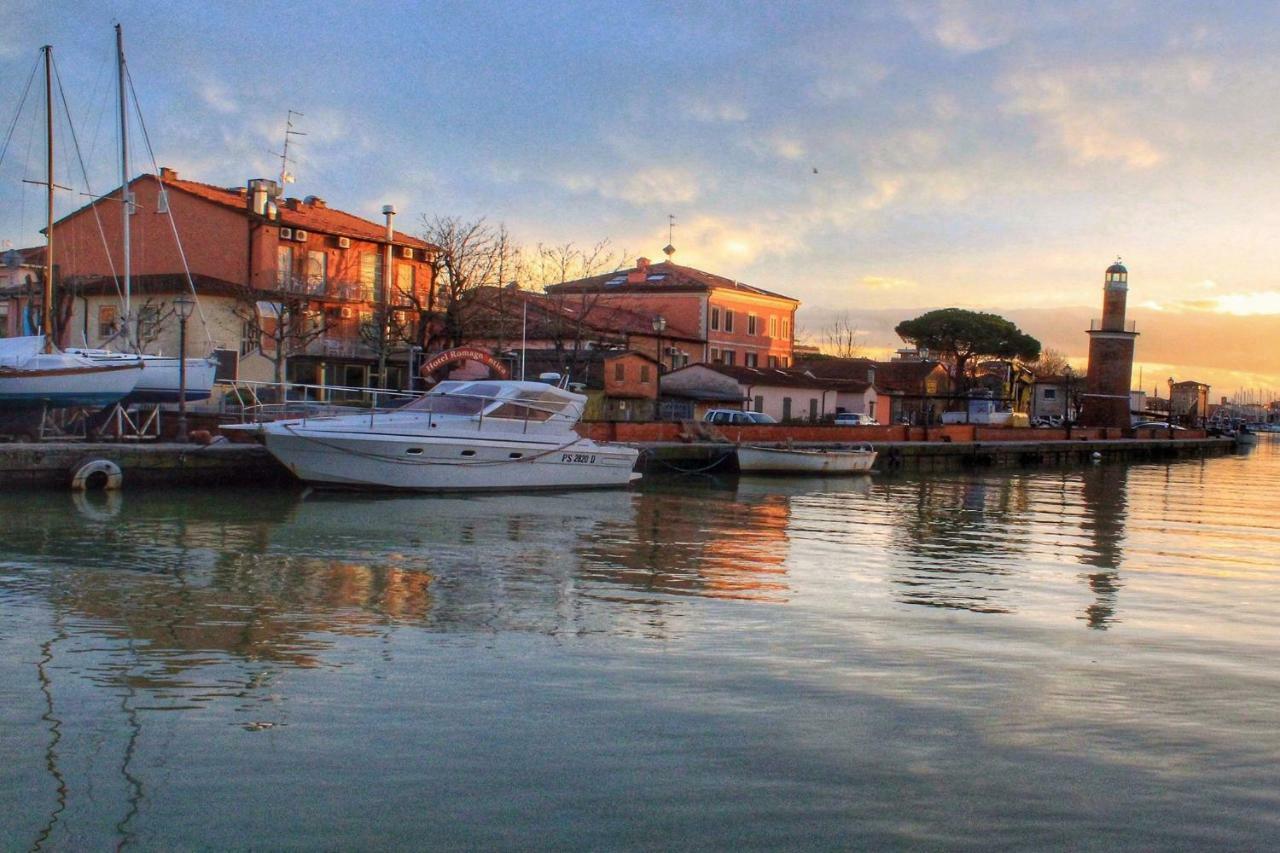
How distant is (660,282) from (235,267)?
2634cm

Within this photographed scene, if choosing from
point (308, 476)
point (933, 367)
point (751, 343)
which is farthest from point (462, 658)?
point (933, 367)

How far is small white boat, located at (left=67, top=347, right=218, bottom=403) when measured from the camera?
28.7 meters

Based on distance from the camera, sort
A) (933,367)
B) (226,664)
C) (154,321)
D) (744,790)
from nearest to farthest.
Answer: (744,790) < (226,664) < (154,321) < (933,367)

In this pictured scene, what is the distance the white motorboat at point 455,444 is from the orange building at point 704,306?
33328 millimetres

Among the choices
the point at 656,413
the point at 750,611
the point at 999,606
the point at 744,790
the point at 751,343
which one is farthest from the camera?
the point at 751,343

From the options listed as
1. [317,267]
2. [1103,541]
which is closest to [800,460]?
[1103,541]

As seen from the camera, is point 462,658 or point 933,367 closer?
point 462,658

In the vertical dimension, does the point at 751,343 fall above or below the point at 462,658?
above

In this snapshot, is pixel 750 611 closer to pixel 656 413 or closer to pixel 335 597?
pixel 335 597

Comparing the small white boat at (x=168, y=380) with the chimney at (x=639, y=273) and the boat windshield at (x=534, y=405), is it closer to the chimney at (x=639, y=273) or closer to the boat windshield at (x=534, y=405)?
the boat windshield at (x=534, y=405)

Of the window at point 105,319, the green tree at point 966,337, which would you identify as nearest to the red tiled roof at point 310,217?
the window at point 105,319

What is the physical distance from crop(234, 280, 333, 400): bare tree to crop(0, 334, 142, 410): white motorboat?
1376 centimetres

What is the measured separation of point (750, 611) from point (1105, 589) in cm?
562

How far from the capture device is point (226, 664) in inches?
384
